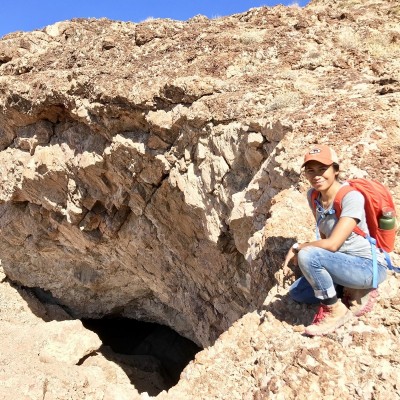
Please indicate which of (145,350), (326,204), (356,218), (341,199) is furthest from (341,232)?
(145,350)

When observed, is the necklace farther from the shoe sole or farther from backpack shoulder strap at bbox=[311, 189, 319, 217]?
the shoe sole

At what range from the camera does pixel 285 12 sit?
10828 millimetres

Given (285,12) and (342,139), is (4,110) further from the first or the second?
(342,139)

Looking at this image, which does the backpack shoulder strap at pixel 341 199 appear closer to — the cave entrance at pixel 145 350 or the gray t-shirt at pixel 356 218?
the gray t-shirt at pixel 356 218

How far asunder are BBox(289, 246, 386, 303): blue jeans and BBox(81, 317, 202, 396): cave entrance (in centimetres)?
1018

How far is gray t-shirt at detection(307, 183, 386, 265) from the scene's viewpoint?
11.3 feet

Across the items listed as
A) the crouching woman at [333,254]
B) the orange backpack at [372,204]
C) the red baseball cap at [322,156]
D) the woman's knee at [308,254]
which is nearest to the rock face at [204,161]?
the crouching woman at [333,254]

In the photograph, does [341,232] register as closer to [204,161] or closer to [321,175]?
[321,175]

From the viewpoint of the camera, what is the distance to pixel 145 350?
51.8ft

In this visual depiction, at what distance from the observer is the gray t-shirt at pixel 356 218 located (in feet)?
11.3

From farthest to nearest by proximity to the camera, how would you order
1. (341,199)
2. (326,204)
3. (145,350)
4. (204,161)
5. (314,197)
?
(145,350), (204,161), (314,197), (326,204), (341,199)

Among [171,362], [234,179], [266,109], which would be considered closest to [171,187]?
[234,179]

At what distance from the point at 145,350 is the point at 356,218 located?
560 inches

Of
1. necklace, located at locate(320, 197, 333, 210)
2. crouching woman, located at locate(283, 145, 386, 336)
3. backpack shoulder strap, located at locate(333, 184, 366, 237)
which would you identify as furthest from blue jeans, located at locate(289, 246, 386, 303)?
necklace, located at locate(320, 197, 333, 210)
